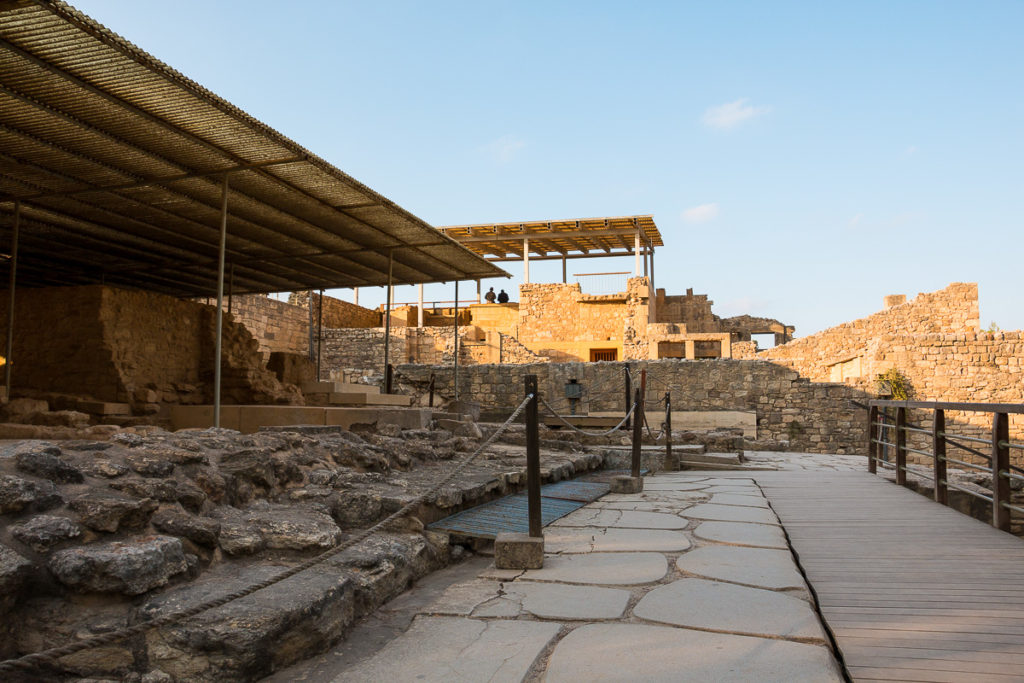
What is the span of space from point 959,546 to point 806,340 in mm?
19439

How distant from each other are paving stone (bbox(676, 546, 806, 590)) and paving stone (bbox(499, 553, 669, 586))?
172 millimetres

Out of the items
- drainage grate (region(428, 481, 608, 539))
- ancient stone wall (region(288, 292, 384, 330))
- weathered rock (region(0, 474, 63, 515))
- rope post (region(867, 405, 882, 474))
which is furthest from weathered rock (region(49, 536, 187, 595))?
ancient stone wall (region(288, 292, 384, 330))

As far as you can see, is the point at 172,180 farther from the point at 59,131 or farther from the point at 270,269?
the point at 270,269

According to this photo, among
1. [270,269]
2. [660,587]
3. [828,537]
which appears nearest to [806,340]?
[270,269]

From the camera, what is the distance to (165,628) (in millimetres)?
2154

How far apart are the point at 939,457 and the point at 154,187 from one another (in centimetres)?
855

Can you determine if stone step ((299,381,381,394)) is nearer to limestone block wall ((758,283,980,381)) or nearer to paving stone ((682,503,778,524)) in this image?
paving stone ((682,503,778,524))

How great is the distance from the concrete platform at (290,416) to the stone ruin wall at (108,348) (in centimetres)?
57

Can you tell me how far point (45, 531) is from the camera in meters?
2.30

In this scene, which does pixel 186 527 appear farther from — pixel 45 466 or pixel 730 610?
pixel 730 610

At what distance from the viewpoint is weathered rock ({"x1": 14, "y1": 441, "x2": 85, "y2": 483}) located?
103 inches

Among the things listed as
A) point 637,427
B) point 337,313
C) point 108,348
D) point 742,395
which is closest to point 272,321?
point 337,313

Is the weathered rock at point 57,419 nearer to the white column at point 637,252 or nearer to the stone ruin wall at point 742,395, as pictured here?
the stone ruin wall at point 742,395

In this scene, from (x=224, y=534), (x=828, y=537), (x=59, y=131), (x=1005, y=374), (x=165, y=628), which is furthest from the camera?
(x=1005, y=374)
